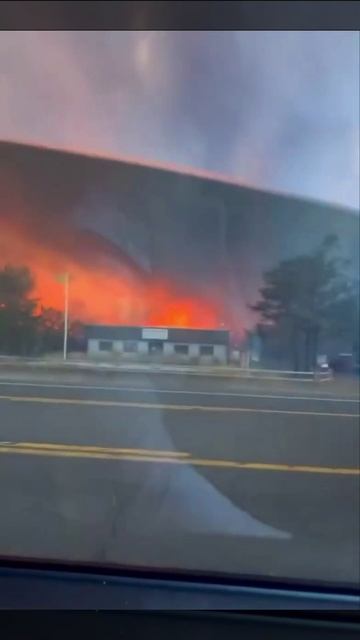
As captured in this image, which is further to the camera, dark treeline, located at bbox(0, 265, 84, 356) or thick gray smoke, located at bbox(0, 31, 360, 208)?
dark treeline, located at bbox(0, 265, 84, 356)

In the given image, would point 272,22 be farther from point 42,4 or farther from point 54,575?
point 54,575

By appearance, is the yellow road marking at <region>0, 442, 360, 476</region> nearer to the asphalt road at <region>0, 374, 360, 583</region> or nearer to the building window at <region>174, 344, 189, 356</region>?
the asphalt road at <region>0, 374, 360, 583</region>

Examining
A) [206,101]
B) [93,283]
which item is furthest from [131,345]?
[206,101]

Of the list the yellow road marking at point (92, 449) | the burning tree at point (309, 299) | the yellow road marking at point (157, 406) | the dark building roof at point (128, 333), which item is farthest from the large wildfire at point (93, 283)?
the yellow road marking at point (92, 449)

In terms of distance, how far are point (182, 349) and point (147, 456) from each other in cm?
52

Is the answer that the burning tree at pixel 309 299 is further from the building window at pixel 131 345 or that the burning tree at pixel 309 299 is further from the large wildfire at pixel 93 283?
the building window at pixel 131 345

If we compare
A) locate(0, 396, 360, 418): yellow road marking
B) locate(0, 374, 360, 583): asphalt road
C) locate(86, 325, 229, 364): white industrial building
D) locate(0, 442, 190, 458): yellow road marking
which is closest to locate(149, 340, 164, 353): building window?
locate(86, 325, 229, 364): white industrial building

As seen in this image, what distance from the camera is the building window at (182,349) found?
4.37 metres

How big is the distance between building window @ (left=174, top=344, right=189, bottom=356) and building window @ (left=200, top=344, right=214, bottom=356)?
0.25ft

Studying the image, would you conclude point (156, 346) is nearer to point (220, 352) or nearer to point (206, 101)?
point (220, 352)

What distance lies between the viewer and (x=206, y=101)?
4129 millimetres

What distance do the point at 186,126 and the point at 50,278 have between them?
3.05ft

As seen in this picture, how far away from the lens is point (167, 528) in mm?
4137

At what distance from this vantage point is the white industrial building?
436 cm
